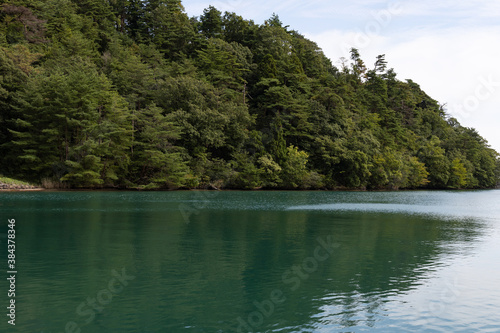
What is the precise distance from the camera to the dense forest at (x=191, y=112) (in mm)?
45969

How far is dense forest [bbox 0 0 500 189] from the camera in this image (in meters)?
46.0

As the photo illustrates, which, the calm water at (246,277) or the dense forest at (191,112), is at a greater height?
the dense forest at (191,112)

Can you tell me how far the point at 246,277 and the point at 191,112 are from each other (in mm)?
46754

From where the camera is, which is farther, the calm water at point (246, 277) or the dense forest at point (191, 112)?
the dense forest at point (191, 112)

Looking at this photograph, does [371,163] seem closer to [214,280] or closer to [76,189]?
[76,189]

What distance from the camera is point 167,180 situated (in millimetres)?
51781

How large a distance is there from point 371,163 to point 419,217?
4030 centimetres

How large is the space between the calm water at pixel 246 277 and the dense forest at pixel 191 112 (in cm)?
2698

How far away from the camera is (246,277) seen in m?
12.0

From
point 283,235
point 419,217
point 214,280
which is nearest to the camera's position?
point 214,280

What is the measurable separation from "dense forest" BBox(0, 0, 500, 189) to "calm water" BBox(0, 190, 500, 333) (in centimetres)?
2698

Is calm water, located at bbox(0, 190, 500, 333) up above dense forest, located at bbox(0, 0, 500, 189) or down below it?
below

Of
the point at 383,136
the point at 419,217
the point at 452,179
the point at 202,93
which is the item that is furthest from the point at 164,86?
the point at 452,179

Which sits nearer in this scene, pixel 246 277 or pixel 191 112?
pixel 246 277
